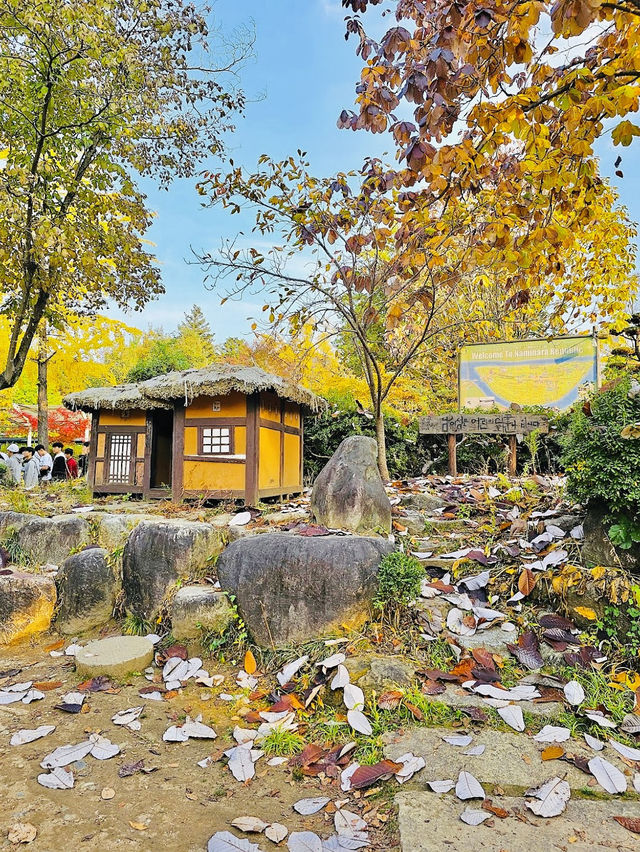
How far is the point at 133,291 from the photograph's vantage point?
9578 millimetres

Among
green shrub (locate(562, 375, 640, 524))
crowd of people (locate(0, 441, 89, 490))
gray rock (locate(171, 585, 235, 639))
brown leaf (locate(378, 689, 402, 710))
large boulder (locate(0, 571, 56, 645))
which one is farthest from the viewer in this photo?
crowd of people (locate(0, 441, 89, 490))

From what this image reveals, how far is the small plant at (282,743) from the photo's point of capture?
11.8 ft

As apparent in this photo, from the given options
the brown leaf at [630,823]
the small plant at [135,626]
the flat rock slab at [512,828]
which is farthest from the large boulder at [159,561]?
the brown leaf at [630,823]

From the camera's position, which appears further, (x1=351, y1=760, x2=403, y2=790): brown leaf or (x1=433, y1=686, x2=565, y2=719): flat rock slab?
(x1=433, y1=686, x2=565, y2=719): flat rock slab

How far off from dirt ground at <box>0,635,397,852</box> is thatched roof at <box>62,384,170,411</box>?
5058mm

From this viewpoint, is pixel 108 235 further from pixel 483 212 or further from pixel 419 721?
pixel 419 721

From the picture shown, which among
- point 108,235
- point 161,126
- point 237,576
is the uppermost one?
point 161,126

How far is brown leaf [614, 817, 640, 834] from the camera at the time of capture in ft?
8.25

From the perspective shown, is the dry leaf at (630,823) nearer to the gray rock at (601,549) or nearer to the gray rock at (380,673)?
the gray rock at (380,673)

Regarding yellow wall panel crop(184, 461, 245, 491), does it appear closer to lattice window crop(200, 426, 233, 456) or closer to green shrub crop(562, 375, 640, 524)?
lattice window crop(200, 426, 233, 456)

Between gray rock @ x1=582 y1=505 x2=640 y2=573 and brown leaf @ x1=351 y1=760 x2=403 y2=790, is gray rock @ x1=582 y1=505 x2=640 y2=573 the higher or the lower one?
the higher one

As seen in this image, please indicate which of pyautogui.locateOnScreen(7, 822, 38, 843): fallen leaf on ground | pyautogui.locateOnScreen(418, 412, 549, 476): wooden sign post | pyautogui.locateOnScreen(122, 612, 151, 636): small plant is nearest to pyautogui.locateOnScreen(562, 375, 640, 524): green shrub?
pyautogui.locateOnScreen(7, 822, 38, 843): fallen leaf on ground

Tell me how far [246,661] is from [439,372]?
1325cm

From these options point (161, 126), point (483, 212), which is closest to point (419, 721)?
point (483, 212)
